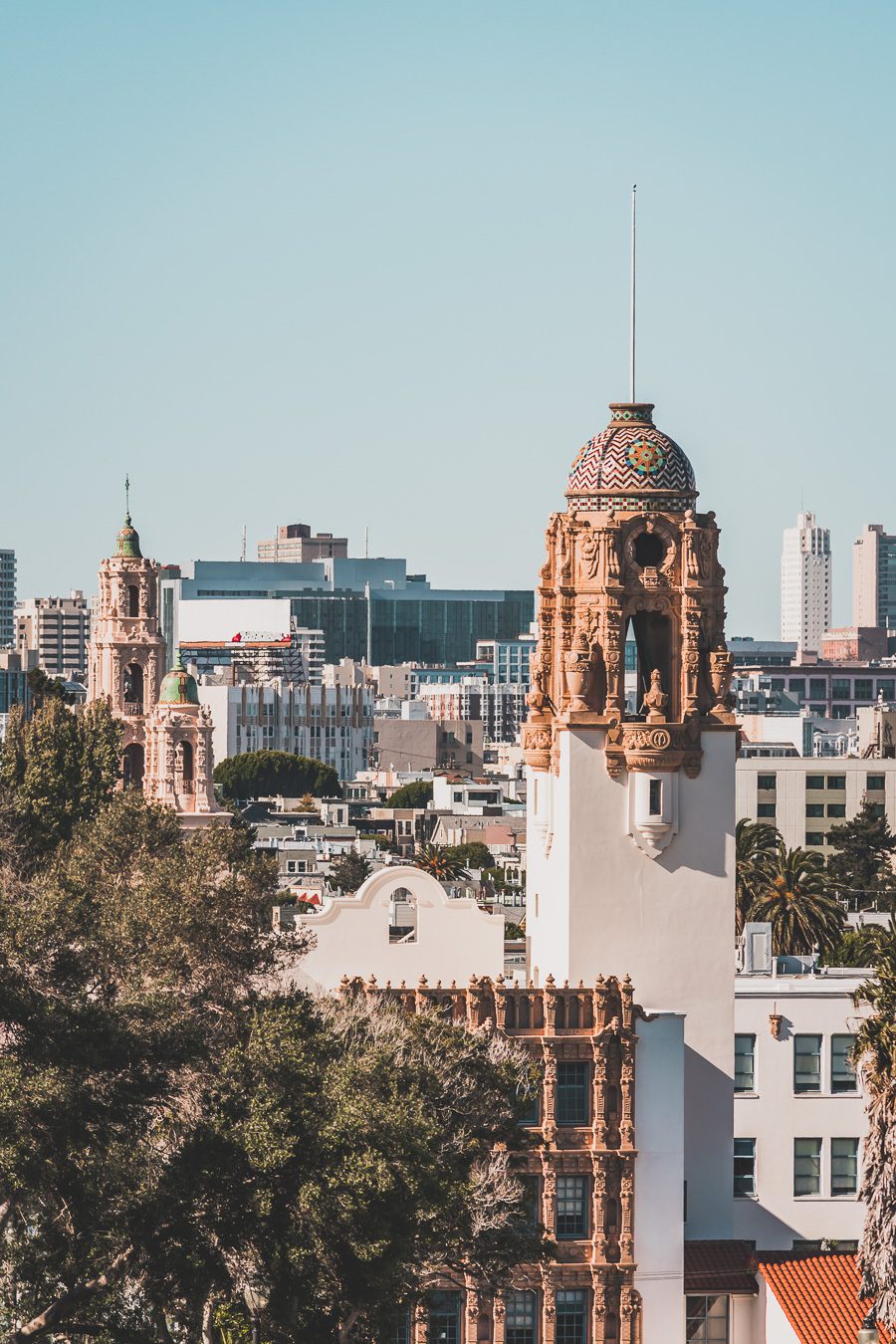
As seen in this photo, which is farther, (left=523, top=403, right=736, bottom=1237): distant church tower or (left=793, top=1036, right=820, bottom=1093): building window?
(left=793, top=1036, right=820, bottom=1093): building window

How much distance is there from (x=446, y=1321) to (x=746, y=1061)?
420 inches

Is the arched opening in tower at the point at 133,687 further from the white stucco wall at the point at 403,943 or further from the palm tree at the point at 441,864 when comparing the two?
the white stucco wall at the point at 403,943

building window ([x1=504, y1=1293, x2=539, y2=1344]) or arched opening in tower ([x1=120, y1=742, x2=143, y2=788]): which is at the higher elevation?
arched opening in tower ([x1=120, y1=742, x2=143, y2=788])

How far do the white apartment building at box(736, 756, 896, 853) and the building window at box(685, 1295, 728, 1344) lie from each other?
10420 cm

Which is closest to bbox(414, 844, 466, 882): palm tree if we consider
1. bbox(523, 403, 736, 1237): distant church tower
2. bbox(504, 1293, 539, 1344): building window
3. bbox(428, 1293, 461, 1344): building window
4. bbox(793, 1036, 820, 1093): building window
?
bbox(793, 1036, 820, 1093): building window

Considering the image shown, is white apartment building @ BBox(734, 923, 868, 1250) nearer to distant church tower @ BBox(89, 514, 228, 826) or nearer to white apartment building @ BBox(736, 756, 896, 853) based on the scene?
distant church tower @ BBox(89, 514, 228, 826)

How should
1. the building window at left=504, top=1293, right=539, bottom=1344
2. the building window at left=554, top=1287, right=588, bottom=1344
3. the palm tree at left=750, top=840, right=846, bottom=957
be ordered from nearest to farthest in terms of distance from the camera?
1. the building window at left=504, top=1293, right=539, bottom=1344
2. the building window at left=554, top=1287, right=588, bottom=1344
3. the palm tree at left=750, top=840, right=846, bottom=957

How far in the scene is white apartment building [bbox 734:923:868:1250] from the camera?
6675cm

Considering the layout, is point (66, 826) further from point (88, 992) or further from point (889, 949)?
point (88, 992)

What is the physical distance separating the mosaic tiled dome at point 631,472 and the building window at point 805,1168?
13.7 meters

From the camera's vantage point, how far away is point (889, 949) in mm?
66938

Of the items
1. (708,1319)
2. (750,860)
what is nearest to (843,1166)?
(708,1319)

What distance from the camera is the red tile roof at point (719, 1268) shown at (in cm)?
6191

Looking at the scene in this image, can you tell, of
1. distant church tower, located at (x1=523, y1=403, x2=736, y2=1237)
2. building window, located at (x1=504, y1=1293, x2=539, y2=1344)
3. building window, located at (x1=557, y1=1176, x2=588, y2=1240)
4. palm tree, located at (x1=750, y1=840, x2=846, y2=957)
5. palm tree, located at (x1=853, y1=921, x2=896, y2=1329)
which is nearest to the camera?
palm tree, located at (x1=853, y1=921, x2=896, y2=1329)
